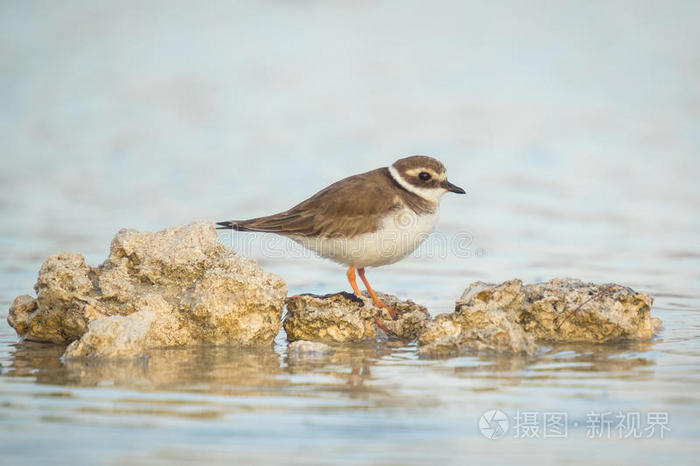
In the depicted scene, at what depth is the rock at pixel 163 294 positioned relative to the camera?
7.61 metres

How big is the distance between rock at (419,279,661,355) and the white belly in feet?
3.51

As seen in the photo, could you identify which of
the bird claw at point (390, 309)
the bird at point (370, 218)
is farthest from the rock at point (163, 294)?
the bird at point (370, 218)

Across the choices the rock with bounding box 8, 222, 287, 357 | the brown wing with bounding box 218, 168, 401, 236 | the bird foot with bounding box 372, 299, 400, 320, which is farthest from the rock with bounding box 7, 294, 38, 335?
the bird foot with bounding box 372, 299, 400, 320

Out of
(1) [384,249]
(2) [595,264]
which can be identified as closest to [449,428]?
(1) [384,249]

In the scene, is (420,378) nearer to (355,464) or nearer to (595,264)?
(355,464)

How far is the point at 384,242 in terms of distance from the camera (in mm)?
8758

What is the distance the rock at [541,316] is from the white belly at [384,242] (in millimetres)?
1069

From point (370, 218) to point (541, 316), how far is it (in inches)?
82.8

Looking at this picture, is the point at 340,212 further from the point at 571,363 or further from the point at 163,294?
the point at 571,363

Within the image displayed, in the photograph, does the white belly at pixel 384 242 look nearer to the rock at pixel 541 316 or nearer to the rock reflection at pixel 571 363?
the rock at pixel 541 316

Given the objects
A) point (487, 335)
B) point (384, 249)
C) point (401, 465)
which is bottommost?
point (401, 465)

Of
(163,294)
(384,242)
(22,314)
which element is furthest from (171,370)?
(384,242)

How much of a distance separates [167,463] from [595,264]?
357 inches

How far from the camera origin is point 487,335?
7.05 meters
